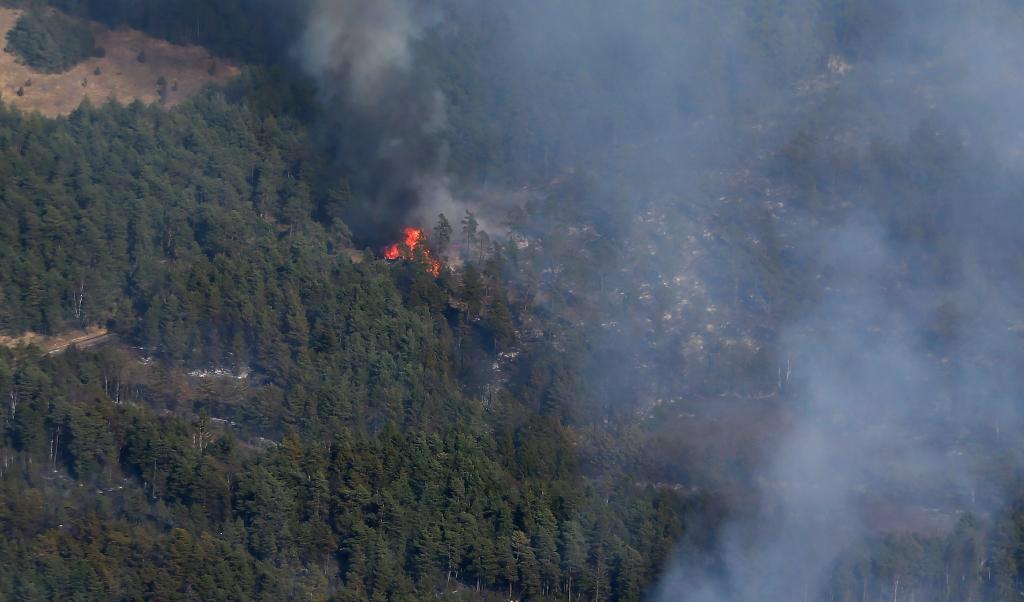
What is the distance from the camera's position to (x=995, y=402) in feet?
376

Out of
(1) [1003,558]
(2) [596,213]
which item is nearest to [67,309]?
(2) [596,213]

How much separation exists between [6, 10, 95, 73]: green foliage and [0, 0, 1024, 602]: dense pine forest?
263 millimetres

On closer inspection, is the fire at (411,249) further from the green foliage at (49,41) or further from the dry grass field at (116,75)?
the green foliage at (49,41)

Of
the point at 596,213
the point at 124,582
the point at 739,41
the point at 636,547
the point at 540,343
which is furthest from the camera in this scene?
the point at 739,41

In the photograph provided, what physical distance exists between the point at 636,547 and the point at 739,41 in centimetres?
4989

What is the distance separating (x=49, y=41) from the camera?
437ft

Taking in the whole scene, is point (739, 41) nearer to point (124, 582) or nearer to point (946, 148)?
point (946, 148)

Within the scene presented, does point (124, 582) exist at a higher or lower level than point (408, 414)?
lower

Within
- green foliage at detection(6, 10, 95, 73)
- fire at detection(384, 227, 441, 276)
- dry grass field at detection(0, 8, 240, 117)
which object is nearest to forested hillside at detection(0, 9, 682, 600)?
fire at detection(384, 227, 441, 276)

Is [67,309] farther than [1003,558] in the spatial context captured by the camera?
Yes

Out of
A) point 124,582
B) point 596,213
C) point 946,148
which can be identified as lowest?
point 124,582

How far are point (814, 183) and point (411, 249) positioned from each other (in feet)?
87.0

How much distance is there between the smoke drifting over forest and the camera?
110m

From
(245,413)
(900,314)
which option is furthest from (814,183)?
(245,413)
